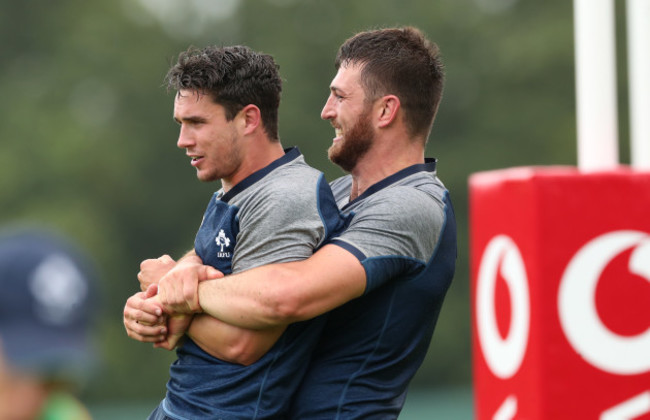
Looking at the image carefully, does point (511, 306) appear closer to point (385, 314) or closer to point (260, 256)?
point (385, 314)

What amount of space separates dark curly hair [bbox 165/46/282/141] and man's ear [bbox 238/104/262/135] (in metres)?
0.02

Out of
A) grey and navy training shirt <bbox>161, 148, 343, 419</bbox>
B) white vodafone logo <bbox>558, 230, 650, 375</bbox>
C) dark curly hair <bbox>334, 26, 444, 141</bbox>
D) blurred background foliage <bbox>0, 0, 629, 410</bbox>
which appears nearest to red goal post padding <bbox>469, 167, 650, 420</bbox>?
white vodafone logo <bbox>558, 230, 650, 375</bbox>

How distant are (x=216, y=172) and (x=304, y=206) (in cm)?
33

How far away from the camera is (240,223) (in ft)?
12.3

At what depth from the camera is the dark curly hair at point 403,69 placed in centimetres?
421

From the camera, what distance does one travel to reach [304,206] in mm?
3721

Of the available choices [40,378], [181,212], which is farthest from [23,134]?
[40,378]

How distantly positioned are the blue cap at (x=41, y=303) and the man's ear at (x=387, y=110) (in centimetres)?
205

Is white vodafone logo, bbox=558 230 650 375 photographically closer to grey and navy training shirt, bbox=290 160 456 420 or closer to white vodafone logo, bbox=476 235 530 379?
white vodafone logo, bbox=476 235 530 379

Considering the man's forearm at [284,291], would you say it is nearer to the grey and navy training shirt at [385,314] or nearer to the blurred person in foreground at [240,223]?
the blurred person in foreground at [240,223]

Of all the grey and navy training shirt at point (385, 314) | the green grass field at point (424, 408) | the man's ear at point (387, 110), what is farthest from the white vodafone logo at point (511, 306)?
the green grass field at point (424, 408)

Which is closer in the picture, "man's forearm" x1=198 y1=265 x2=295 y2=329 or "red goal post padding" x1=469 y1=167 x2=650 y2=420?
"red goal post padding" x1=469 y1=167 x2=650 y2=420

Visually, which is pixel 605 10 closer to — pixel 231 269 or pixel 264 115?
pixel 264 115

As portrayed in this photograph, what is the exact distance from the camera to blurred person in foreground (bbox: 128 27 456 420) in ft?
11.9
